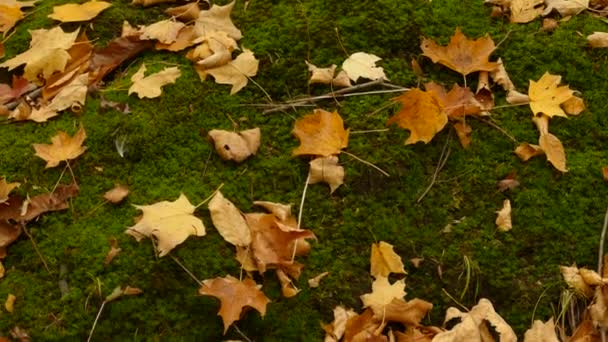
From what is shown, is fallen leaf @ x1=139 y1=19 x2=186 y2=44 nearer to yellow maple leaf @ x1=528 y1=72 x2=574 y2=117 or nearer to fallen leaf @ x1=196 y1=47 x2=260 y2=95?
fallen leaf @ x1=196 y1=47 x2=260 y2=95

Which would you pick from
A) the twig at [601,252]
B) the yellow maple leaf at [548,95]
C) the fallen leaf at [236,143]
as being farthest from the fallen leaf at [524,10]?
the fallen leaf at [236,143]

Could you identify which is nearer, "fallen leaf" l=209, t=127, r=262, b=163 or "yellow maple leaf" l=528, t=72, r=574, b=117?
"fallen leaf" l=209, t=127, r=262, b=163

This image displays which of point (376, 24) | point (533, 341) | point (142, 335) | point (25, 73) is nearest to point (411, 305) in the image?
point (533, 341)

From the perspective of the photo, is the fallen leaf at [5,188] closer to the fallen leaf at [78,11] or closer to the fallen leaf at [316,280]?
the fallen leaf at [78,11]

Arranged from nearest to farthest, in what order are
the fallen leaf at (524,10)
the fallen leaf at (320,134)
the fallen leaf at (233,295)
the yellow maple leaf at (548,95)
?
the fallen leaf at (233,295), the fallen leaf at (320,134), the yellow maple leaf at (548,95), the fallen leaf at (524,10)

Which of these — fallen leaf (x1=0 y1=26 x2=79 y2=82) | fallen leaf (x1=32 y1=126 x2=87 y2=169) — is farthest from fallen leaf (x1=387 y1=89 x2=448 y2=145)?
fallen leaf (x1=0 y1=26 x2=79 y2=82)

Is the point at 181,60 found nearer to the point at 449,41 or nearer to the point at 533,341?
the point at 449,41

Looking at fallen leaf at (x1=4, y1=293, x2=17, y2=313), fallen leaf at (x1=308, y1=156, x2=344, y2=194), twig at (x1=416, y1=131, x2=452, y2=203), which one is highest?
fallen leaf at (x1=308, y1=156, x2=344, y2=194)
